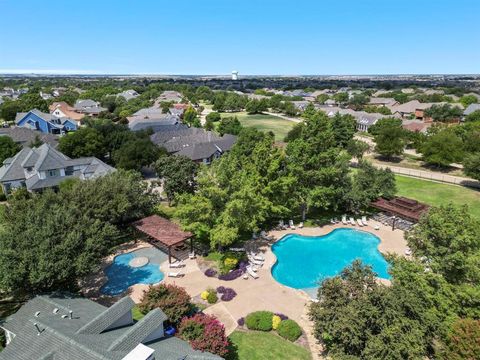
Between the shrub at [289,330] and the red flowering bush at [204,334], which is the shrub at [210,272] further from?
the red flowering bush at [204,334]

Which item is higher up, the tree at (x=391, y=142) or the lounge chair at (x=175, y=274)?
the tree at (x=391, y=142)

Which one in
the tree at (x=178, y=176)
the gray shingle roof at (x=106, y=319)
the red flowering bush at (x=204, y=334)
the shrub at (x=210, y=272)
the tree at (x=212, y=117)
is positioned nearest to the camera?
the gray shingle roof at (x=106, y=319)

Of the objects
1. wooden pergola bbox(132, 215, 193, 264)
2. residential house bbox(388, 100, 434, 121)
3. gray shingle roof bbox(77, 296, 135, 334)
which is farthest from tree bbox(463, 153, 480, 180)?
residential house bbox(388, 100, 434, 121)

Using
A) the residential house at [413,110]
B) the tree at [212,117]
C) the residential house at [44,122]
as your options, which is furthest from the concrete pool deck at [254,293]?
the residential house at [413,110]

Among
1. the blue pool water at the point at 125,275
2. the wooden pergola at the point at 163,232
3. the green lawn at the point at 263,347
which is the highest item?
the wooden pergola at the point at 163,232

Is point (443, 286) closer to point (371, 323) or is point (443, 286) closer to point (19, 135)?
point (371, 323)

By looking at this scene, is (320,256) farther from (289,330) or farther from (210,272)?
(289,330)

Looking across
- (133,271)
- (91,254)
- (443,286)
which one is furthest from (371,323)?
(133,271)
